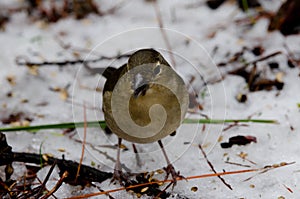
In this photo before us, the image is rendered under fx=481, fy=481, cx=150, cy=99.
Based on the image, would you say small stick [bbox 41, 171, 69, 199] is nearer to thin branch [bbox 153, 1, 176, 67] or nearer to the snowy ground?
the snowy ground

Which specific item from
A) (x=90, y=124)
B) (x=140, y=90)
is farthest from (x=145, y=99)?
(x=90, y=124)

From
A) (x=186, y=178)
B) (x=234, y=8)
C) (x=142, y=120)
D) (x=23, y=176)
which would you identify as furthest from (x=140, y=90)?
(x=234, y=8)

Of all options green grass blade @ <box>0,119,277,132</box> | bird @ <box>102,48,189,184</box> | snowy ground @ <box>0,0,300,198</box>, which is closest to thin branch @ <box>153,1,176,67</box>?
snowy ground @ <box>0,0,300,198</box>

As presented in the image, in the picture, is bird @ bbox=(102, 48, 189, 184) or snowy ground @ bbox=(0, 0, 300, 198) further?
snowy ground @ bbox=(0, 0, 300, 198)

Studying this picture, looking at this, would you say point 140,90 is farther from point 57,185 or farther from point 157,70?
point 57,185

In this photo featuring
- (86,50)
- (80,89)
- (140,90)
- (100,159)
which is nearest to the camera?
(140,90)

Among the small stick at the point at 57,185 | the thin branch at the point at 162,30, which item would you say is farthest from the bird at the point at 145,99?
the thin branch at the point at 162,30

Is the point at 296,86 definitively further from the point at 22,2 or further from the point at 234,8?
the point at 22,2
